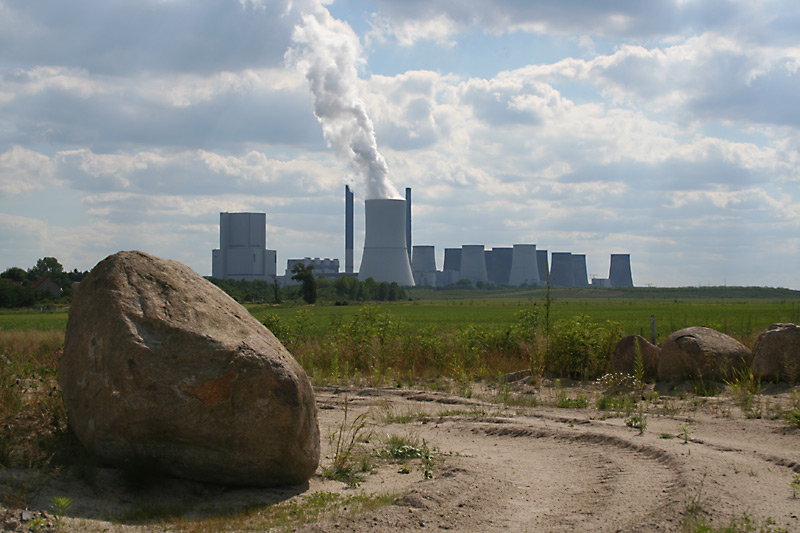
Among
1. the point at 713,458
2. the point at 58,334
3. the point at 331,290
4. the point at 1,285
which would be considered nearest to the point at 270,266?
the point at 331,290

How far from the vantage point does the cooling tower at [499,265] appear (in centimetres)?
13650

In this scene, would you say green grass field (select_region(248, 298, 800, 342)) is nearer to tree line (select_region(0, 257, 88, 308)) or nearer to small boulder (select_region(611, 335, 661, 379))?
small boulder (select_region(611, 335, 661, 379))

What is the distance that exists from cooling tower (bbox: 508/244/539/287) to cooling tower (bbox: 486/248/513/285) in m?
19.5

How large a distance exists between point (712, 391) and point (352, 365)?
19.2ft

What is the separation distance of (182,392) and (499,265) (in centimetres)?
13426

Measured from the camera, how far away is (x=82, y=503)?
4.20m

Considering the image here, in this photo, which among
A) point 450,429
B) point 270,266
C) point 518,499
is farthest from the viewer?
point 270,266

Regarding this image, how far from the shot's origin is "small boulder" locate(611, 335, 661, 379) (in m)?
10.4

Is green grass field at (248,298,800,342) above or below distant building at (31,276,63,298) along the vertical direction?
below

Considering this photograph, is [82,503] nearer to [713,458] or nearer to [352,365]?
[713,458]

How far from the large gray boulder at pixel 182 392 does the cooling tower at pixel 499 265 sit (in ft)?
435

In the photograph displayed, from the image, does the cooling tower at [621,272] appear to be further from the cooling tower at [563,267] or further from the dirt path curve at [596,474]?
the dirt path curve at [596,474]

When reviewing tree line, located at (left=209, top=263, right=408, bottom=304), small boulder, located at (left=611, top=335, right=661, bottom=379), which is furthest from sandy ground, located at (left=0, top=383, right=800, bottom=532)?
tree line, located at (left=209, top=263, right=408, bottom=304)

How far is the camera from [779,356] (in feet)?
30.1
